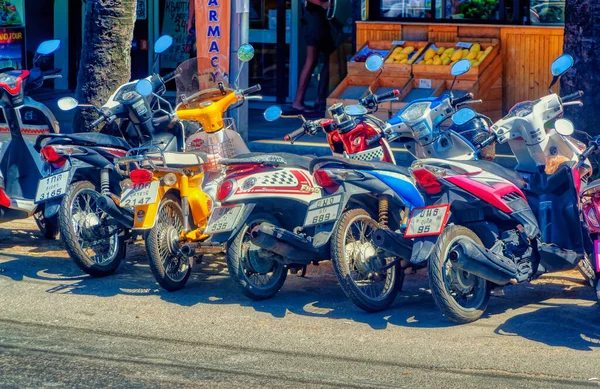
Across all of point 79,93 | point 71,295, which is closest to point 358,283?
point 71,295

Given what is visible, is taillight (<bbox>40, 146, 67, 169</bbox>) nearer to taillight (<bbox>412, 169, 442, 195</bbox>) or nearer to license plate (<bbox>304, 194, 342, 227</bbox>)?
license plate (<bbox>304, 194, 342, 227</bbox>)

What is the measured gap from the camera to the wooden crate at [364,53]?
539 inches

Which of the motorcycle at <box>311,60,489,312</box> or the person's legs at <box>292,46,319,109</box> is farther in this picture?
the person's legs at <box>292,46,319,109</box>

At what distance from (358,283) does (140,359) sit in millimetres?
1655

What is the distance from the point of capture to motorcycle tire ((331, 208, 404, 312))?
22.4ft

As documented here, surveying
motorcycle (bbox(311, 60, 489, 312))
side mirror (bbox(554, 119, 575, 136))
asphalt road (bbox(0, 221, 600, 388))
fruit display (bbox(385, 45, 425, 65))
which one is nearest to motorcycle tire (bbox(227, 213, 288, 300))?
asphalt road (bbox(0, 221, 600, 388))

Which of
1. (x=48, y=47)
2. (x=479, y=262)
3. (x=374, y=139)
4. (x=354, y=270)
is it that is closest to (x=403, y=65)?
(x=48, y=47)

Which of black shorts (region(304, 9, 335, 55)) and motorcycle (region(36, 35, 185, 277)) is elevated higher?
black shorts (region(304, 9, 335, 55))

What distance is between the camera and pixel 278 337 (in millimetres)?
6629


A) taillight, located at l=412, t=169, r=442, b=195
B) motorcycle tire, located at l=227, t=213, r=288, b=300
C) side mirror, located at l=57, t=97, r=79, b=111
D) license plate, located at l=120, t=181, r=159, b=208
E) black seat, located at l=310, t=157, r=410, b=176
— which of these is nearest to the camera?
taillight, located at l=412, t=169, r=442, b=195

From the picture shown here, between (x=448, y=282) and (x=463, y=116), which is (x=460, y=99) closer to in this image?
(x=463, y=116)

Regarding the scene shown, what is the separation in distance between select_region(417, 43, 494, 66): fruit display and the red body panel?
6290mm

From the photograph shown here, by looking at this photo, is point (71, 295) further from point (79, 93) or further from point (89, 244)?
point (79, 93)

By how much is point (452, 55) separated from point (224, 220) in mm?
6872
